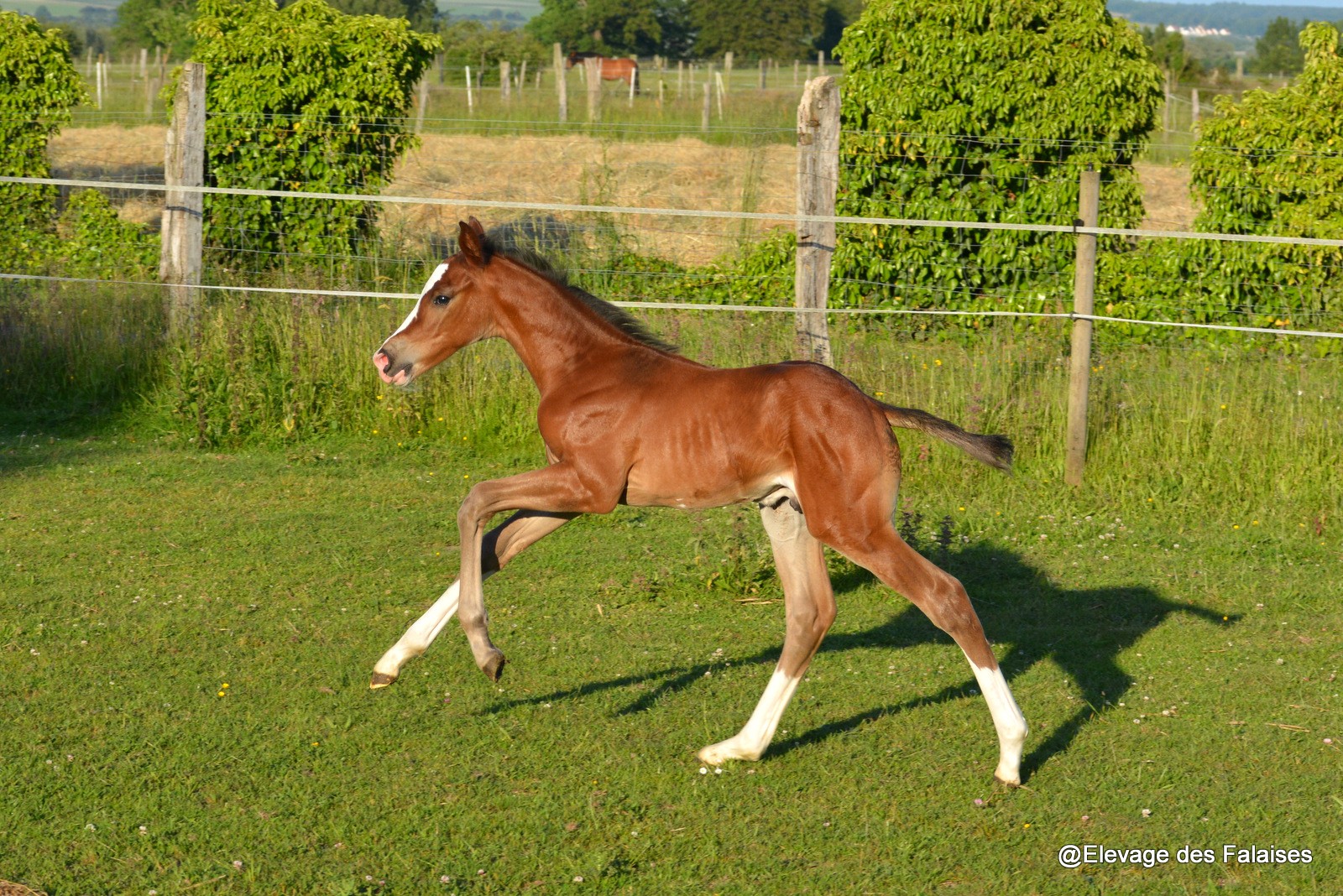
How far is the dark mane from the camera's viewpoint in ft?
17.3

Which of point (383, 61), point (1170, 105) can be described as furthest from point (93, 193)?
point (1170, 105)

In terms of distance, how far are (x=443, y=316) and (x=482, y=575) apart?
38.4 inches

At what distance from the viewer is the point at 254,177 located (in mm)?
11836

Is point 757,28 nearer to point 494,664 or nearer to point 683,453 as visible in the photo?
point 683,453

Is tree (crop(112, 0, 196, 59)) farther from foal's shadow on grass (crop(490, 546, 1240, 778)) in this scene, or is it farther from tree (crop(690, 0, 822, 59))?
foal's shadow on grass (crop(490, 546, 1240, 778))

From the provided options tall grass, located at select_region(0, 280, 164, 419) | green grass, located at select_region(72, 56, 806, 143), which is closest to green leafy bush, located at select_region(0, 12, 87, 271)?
tall grass, located at select_region(0, 280, 164, 419)

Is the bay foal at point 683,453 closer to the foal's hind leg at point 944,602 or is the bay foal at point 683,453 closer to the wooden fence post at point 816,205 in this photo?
the foal's hind leg at point 944,602

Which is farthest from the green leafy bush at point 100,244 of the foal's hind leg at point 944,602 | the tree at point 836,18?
the tree at point 836,18

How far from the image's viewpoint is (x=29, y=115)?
42.2 ft

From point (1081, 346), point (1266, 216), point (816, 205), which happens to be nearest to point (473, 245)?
point (816, 205)

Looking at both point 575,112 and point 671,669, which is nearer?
point 671,669

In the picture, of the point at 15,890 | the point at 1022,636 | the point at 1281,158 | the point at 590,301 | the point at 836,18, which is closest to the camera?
the point at 15,890

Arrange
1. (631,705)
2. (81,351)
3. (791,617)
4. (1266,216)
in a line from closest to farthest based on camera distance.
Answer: (791,617), (631,705), (81,351), (1266,216)

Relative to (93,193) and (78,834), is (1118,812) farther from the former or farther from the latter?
(93,193)
